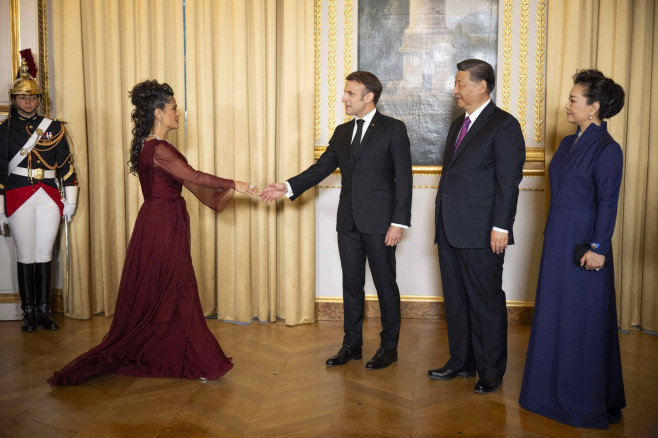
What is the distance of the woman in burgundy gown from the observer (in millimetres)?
3502

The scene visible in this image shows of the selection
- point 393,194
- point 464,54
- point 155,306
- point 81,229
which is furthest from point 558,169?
point 81,229

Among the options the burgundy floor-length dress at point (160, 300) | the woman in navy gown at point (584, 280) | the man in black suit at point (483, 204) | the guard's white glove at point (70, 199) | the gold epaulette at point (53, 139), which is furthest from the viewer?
the guard's white glove at point (70, 199)

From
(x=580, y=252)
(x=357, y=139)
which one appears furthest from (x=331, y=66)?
(x=580, y=252)

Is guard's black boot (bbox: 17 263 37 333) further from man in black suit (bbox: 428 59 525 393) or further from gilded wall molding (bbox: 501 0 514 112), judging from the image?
gilded wall molding (bbox: 501 0 514 112)

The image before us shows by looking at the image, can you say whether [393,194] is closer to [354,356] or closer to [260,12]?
[354,356]

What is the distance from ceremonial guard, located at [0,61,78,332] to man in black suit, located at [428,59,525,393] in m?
2.81

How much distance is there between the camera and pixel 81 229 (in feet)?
15.6

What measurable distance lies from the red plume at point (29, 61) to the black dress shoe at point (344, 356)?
2992 millimetres

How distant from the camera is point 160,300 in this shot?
11.6ft

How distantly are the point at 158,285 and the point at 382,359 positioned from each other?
135 centimetres

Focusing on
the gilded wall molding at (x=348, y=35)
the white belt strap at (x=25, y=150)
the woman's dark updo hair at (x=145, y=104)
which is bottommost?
the white belt strap at (x=25, y=150)

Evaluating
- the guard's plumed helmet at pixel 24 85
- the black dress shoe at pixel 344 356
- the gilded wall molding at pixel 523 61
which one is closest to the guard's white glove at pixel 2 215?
the guard's plumed helmet at pixel 24 85

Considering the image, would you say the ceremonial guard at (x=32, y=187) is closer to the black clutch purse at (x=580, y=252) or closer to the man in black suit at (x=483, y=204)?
the man in black suit at (x=483, y=204)

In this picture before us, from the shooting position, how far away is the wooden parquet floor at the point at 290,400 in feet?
9.36
